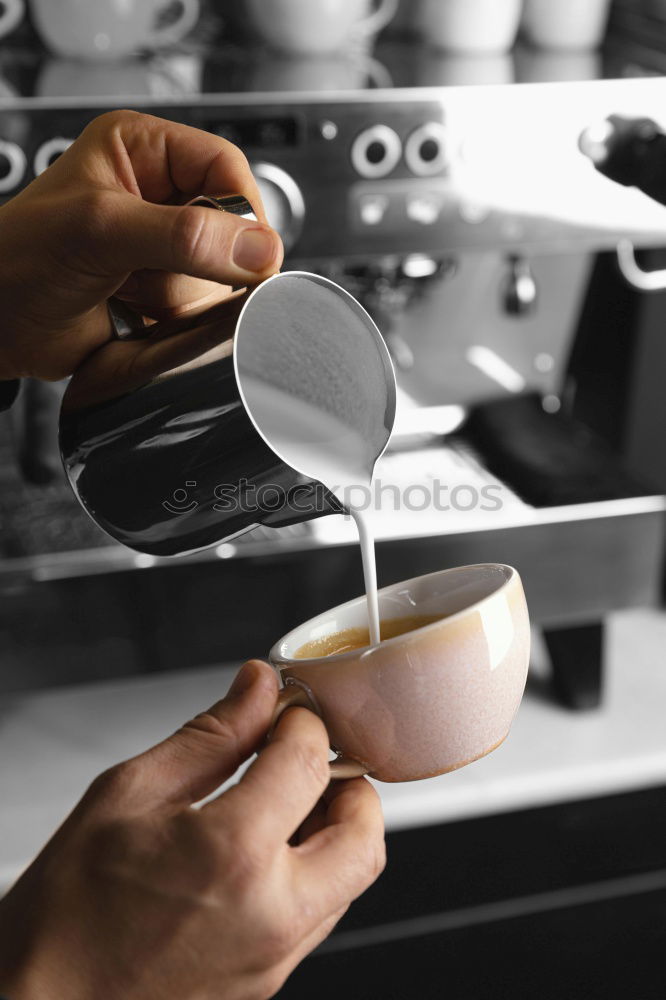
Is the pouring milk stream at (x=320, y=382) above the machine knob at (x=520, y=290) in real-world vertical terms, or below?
above

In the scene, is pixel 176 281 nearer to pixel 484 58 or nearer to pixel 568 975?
pixel 484 58

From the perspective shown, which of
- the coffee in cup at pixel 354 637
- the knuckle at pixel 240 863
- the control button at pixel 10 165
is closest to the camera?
the knuckle at pixel 240 863

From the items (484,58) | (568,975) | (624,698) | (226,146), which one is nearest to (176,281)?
(226,146)

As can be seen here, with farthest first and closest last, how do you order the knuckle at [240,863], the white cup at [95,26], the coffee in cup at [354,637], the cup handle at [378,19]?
1. the cup handle at [378,19]
2. the white cup at [95,26]
3. the coffee in cup at [354,637]
4. the knuckle at [240,863]

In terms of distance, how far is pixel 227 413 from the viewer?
52cm

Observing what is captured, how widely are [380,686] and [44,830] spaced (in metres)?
0.57

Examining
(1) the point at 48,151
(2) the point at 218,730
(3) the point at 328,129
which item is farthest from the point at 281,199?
(2) the point at 218,730

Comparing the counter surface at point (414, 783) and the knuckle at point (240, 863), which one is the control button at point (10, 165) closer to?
the counter surface at point (414, 783)

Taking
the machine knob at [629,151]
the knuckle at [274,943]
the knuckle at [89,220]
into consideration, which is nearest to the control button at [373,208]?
the machine knob at [629,151]

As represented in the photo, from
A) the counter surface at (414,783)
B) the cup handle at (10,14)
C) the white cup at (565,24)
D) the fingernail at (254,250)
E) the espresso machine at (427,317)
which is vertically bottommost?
the counter surface at (414,783)

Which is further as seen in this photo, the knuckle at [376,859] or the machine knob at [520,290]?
the machine knob at [520,290]

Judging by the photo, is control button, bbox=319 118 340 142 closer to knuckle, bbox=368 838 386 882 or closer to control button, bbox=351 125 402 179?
control button, bbox=351 125 402 179

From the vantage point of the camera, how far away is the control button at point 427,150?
2.97 ft

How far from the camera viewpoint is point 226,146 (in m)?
0.66
